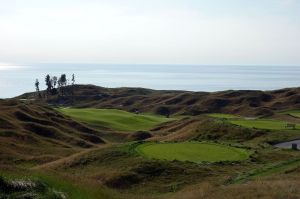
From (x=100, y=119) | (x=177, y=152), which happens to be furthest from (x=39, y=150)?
(x=100, y=119)

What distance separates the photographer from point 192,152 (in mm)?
37625

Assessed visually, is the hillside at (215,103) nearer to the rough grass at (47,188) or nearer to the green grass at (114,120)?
the green grass at (114,120)

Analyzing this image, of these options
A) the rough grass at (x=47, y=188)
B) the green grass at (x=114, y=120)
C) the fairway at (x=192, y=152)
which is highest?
the rough grass at (x=47, y=188)

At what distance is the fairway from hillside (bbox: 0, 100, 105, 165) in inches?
602

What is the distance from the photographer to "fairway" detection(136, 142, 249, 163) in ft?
117

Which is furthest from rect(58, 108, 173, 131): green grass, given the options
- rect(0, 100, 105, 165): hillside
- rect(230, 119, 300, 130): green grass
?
rect(230, 119, 300, 130): green grass

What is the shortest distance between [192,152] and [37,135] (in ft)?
118

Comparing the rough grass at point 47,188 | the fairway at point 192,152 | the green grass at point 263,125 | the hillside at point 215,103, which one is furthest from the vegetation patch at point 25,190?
the hillside at point 215,103

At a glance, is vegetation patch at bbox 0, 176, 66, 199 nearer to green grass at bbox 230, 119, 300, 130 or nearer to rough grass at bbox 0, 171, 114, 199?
rough grass at bbox 0, 171, 114, 199

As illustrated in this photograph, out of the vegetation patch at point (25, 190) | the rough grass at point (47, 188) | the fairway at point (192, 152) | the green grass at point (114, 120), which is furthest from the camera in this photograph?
the green grass at point (114, 120)

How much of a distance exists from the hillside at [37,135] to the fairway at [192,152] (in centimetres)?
1529

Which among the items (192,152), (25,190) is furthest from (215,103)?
(25,190)

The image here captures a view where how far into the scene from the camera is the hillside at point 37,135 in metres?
51.3

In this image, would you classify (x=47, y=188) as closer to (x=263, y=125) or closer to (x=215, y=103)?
(x=263, y=125)
